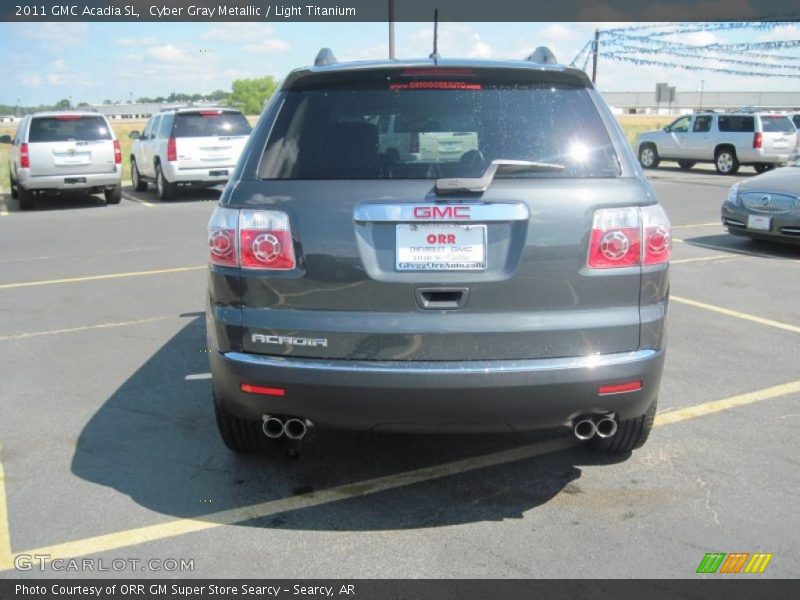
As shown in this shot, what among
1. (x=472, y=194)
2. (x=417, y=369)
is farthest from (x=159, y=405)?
(x=472, y=194)

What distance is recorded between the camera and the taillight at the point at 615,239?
3.13 metres

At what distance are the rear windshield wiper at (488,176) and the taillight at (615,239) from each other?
0.90 feet

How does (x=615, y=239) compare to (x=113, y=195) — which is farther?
(x=113, y=195)

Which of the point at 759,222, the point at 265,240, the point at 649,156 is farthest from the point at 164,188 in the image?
the point at 649,156

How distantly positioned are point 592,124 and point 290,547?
212 centimetres

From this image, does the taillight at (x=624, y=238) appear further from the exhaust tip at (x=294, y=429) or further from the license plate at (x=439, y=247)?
the exhaust tip at (x=294, y=429)

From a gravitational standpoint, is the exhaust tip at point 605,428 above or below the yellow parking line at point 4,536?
above

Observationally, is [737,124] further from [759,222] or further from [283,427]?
[283,427]

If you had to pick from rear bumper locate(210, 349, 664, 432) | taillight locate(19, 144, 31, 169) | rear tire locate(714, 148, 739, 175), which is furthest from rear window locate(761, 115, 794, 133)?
rear bumper locate(210, 349, 664, 432)

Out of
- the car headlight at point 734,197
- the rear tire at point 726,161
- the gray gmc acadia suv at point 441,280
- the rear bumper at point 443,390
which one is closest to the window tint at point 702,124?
the rear tire at point 726,161

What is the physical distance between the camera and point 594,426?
335cm

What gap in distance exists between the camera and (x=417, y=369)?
3.05 meters

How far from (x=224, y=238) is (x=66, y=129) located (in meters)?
14.7

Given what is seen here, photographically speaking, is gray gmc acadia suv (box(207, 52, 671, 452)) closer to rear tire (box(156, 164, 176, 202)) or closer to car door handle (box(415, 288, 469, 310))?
car door handle (box(415, 288, 469, 310))
